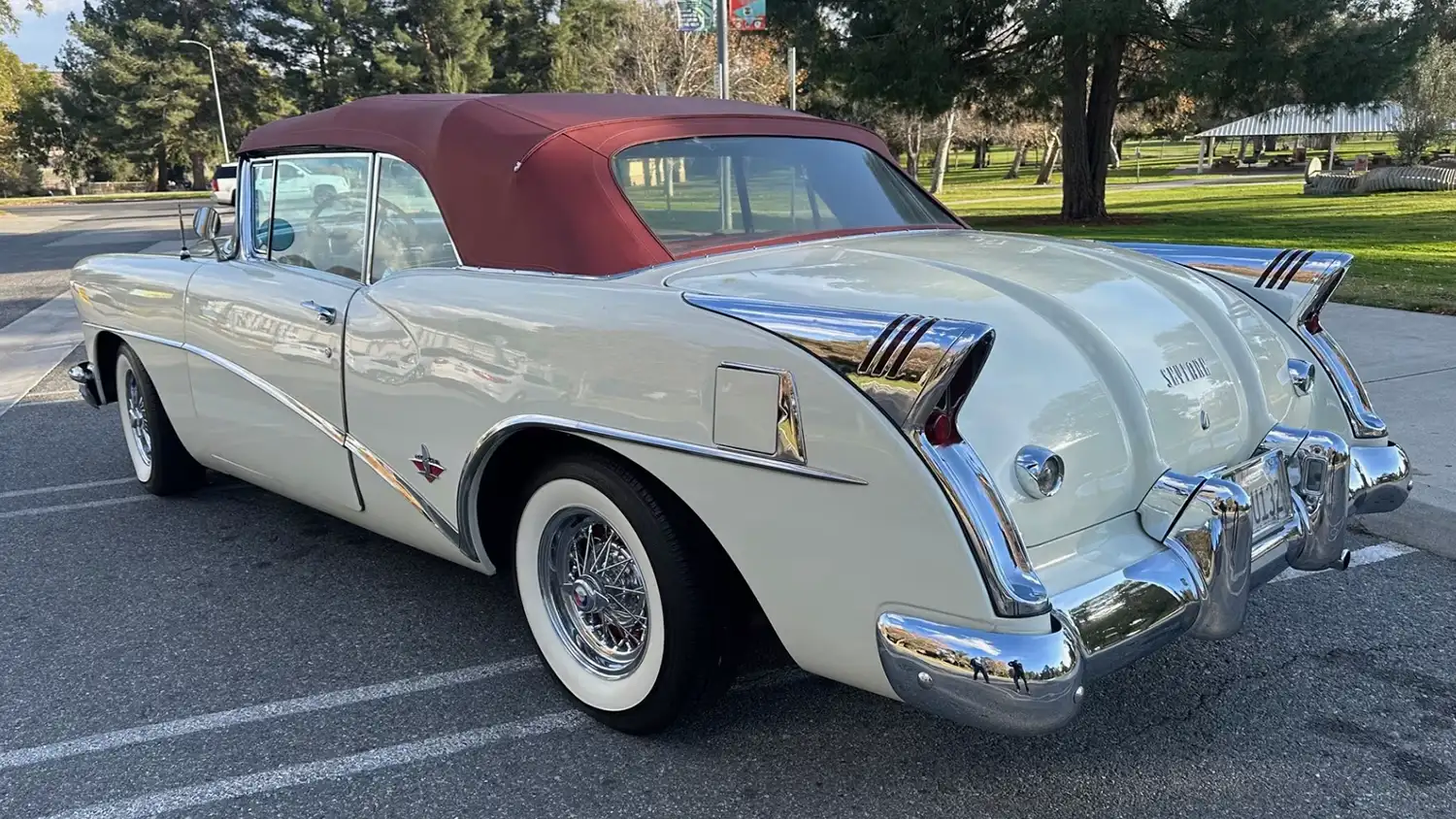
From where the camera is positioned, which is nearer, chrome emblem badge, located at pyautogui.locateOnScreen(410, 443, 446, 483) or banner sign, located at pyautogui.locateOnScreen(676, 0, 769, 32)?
chrome emblem badge, located at pyautogui.locateOnScreen(410, 443, 446, 483)

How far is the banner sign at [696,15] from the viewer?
1209 centimetres

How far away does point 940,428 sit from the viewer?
2.11 metres

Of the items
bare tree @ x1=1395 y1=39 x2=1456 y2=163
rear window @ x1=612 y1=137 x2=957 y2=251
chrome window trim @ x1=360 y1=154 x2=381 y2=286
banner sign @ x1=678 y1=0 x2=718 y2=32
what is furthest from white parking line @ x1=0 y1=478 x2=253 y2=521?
bare tree @ x1=1395 y1=39 x2=1456 y2=163

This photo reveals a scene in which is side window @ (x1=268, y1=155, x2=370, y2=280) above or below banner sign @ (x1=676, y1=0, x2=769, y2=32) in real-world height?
below

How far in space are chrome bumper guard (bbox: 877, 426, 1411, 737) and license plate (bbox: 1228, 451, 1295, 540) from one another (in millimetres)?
11

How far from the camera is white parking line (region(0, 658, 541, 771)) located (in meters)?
2.87

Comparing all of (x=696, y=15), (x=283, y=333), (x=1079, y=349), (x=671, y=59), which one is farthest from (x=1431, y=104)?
(x=283, y=333)

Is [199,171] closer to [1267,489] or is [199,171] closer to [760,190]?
[760,190]

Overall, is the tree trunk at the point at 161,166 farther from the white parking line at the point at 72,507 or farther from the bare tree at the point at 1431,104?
the white parking line at the point at 72,507

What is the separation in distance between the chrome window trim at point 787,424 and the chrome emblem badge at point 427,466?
1245 millimetres

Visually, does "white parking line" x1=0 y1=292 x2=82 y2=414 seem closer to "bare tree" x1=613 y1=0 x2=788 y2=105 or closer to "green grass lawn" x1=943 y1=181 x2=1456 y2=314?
"green grass lawn" x1=943 y1=181 x2=1456 y2=314

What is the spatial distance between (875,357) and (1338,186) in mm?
30907

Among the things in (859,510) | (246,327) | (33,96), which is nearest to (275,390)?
(246,327)

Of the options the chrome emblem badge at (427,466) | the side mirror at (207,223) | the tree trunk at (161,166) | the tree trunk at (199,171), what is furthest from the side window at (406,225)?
the tree trunk at (199,171)
